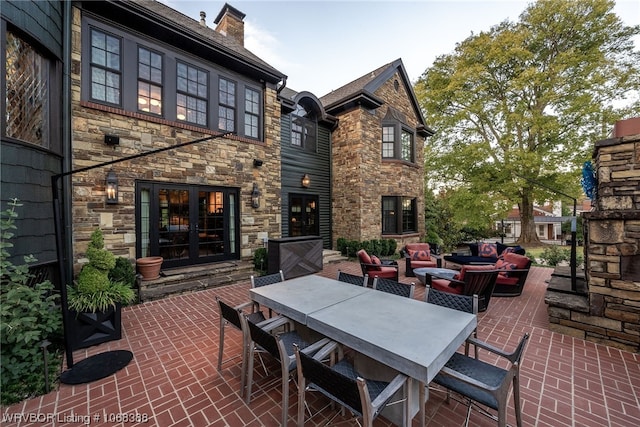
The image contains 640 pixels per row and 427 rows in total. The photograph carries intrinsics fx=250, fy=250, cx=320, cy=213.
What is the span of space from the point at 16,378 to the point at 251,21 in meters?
12.3

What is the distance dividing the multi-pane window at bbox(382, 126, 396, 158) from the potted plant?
1016cm

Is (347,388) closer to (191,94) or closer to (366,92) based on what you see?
(191,94)

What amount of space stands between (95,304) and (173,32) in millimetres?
6128

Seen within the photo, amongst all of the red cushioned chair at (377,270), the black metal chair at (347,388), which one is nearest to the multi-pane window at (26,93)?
the black metal chair at (347,388)

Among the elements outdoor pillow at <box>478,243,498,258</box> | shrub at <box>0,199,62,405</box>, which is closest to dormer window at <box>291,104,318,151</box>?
outdoor pillow at <box>478,243,498,258</box>

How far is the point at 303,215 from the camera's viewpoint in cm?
1027

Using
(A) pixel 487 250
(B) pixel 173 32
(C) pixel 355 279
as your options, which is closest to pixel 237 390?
(C) pixel 355 279

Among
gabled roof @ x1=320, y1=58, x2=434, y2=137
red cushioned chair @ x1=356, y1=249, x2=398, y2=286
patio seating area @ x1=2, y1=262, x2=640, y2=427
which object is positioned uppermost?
gabled roof @ x1=320, y1=58, x2=434, y2=137

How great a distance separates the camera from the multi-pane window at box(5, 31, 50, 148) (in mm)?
3332

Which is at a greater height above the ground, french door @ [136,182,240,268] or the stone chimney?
the stone chimney

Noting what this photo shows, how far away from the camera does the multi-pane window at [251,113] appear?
773 cm

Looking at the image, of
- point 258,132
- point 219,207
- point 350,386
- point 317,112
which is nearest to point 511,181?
point 317,112

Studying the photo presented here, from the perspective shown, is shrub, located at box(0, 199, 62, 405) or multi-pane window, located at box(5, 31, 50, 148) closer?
shrub, located at box(0, 199, 62, 405)

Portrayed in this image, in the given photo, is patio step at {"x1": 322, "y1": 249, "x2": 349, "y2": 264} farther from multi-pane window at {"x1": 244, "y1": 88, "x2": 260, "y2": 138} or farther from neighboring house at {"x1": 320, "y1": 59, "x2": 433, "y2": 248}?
multi-pane window at {"x1": 244, "y1": 88, "x2": 260, "y2": 138}
